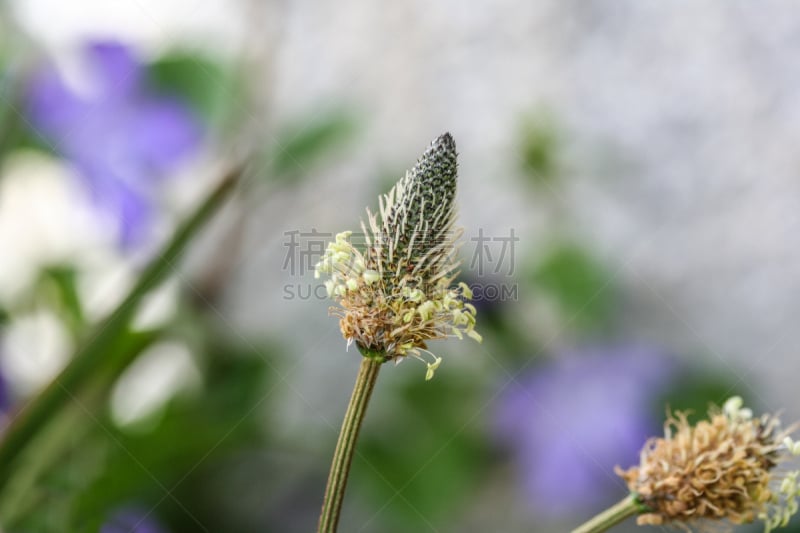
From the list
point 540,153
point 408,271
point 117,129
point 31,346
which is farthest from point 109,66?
point 408,271

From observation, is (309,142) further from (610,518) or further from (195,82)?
(610,518)

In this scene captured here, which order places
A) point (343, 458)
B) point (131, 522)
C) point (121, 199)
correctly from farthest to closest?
point (121, 199), point (131, 522), point (343, 458)

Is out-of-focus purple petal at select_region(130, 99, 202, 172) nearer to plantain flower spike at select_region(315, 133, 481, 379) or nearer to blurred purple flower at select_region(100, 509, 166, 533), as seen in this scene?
blurred purple flower at select_region(100, 509, 166, 533)

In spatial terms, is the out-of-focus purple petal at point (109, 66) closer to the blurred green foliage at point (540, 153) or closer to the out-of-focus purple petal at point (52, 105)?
the out-of-focus purple petal at point (52, 105)

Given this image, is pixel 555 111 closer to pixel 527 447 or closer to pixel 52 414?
pixel 527 447

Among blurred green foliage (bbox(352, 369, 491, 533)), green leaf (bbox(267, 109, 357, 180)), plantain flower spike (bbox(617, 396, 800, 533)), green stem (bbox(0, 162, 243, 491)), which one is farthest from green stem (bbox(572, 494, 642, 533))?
green leaf (bbox(267, 109, 357, 180))

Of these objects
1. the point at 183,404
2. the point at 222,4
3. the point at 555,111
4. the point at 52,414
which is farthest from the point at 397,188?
the point at 222,4
